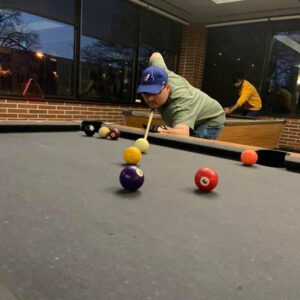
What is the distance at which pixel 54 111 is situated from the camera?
15.0 feet

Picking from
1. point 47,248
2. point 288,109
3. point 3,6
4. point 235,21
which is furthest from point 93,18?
point 47,248

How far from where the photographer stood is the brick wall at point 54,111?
160 inches

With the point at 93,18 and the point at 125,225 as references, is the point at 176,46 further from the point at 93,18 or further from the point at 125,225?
the point at 125,225

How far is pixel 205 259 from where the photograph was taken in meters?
0.54

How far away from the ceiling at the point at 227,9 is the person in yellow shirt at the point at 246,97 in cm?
138

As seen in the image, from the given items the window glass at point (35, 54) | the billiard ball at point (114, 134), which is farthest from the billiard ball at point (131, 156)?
the window glass at point (35, 54)

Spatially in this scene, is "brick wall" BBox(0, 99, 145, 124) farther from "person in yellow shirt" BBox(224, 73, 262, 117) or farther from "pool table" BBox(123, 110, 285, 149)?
"person in yellow shirt" BBox(224, 73, 262, 117)

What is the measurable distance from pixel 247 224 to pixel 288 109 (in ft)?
19.1

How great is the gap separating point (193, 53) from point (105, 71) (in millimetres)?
2410

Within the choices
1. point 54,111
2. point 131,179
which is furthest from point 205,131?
point 54,111

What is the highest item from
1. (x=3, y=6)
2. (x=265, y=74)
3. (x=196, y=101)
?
(x=3, y=6)

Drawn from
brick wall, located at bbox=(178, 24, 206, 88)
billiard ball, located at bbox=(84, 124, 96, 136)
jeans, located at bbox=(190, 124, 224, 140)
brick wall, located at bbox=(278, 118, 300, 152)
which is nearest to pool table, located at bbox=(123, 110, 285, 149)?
jeans, located at bbox=(190, 124, 224, 140)

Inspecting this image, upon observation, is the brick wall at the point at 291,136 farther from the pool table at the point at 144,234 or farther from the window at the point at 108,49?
the pool table at the point at 144,234

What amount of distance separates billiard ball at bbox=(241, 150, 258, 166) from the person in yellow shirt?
3996mm
